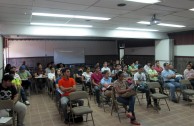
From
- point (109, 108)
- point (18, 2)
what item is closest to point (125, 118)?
point (109, 108)

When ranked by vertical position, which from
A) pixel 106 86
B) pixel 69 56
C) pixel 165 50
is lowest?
pixel 106 86

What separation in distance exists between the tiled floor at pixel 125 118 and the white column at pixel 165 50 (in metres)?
4.21

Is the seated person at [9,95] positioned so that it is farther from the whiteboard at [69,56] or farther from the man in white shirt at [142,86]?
the whiteboard at [69,56]

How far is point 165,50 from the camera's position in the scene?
9.55 meters

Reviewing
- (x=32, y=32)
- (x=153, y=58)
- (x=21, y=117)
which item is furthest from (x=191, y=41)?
(x=21, y=117)

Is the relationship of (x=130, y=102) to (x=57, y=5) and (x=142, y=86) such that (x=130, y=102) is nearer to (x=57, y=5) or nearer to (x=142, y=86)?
(x=142, y=86)

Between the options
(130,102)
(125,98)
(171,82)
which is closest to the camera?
(130,102)

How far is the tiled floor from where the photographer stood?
4.14m

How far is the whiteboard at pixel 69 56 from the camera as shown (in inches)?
445

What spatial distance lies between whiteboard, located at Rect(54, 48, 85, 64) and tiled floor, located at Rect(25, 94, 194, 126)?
19.2 ft

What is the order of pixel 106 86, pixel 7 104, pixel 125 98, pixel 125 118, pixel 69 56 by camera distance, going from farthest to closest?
pixel 69 56 → pixel 106 86 → pixel 125 118 → pixel 125 98 → pixel 7 104

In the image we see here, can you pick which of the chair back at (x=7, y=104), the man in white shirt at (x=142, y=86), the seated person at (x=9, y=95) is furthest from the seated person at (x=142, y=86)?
the chair back at (x=7, y=104)

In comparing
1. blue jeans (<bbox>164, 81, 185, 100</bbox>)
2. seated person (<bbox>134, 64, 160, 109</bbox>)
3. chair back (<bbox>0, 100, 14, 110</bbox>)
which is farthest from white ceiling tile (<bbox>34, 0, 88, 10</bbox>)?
blue jeans (<bbox>164, 81, 185, 100</bbox>)

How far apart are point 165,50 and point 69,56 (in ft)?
19.0
